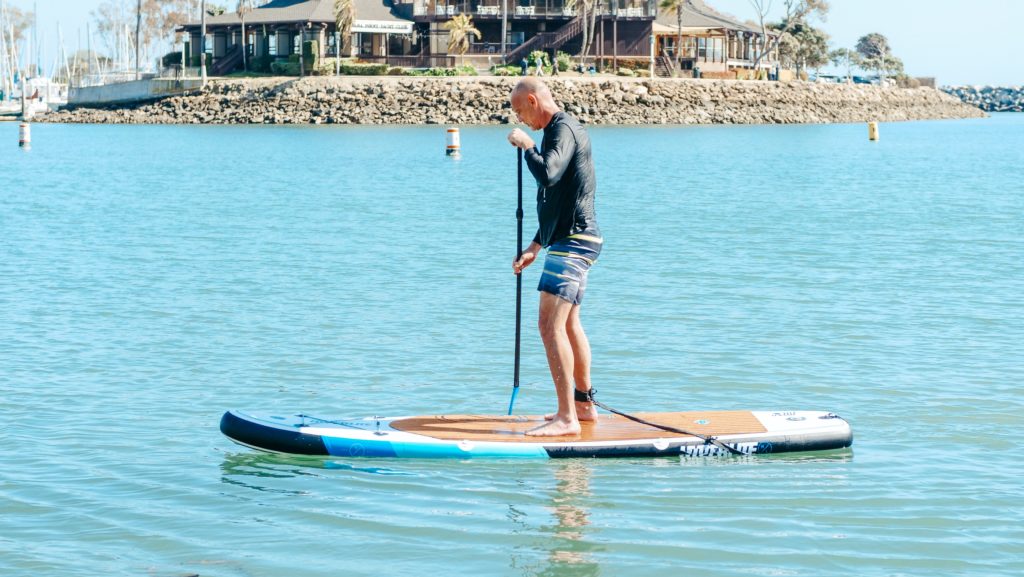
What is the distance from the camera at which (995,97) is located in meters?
188

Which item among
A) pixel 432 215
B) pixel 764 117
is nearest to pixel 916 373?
pixel 432 215

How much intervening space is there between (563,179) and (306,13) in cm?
8791

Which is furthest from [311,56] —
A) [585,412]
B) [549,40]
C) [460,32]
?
[585,412]

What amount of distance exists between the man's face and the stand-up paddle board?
91.0 inches

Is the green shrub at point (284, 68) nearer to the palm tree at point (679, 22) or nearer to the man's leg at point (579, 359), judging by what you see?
the palm tree at point (679, 22)

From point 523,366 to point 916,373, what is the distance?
3.99m

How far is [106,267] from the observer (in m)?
21.6

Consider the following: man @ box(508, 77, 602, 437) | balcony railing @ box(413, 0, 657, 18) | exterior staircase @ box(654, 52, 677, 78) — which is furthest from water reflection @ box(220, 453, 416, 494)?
exterior staircase @ box(654, 52, 677, 78)

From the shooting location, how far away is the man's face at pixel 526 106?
8984 mm

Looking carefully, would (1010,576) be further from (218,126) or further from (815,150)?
(218,126)

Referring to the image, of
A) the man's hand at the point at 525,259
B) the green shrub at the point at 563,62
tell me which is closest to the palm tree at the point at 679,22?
the green shrub at the point at 563,62

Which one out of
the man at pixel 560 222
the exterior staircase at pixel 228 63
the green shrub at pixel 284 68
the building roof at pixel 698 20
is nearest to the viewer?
the man at pixel 560 222

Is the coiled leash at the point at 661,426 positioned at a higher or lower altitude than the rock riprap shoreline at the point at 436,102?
lower

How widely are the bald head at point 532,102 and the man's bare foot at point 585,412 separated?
7.38 ft
